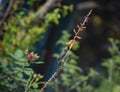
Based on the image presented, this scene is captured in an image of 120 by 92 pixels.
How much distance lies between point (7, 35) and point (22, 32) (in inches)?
13.8

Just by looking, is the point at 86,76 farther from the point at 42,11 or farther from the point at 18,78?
the point at 18,78

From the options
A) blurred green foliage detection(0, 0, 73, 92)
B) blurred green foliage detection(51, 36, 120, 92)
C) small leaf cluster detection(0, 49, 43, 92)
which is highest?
small leaf cluster detection(0, 49, 43, 92)

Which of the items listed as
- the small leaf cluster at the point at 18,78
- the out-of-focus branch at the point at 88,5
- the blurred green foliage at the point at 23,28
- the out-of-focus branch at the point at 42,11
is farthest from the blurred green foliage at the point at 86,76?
the out-of-focus branch at the point at 88,5

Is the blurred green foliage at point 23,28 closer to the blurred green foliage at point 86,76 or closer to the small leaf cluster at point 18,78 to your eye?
the blurred green foliage at point 86,76

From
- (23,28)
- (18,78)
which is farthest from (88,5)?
(18,78)

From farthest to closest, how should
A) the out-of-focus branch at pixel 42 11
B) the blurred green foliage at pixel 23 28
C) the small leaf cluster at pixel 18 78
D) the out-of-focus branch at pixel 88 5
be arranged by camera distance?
the out-of-focus branch at pixel 88 5
the out-of-focus branch at pixel 42 11
the blurred green foliage at pixel 23 28
the small leaf cluster at pixel 18 78

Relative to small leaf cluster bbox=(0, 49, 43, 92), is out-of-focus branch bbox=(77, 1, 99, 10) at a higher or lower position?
lower

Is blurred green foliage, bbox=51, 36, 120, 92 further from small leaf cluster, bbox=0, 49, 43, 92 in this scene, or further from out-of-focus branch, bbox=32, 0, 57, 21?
small leaf cluster, bbox=0, 49, 43, 92

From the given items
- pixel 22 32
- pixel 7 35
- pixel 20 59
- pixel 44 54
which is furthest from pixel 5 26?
pixel 20 59

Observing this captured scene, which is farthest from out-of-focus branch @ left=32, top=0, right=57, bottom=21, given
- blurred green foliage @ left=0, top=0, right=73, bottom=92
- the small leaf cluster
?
the small leaf cluster

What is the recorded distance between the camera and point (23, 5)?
175 inches

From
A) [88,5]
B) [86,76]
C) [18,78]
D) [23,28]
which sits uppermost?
[18,78]

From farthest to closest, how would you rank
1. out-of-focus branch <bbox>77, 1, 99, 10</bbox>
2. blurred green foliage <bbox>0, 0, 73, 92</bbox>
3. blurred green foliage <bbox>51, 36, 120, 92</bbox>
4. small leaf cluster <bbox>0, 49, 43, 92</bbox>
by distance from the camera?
1. out-of-focus branch <bbox>77, 1, 99, 10</bbox>
2. blurred green foliage <bbox>0, 0, 73, 92</bbox>
3. blurred green foliage <bbox>51, 36, 120, 92</bbox>
4. small leaf cluster <bbox>0, 49, 43, 92</bbox>

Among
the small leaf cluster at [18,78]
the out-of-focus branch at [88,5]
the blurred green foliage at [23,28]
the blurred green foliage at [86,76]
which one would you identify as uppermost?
the small leaf cluster at [18,78]
